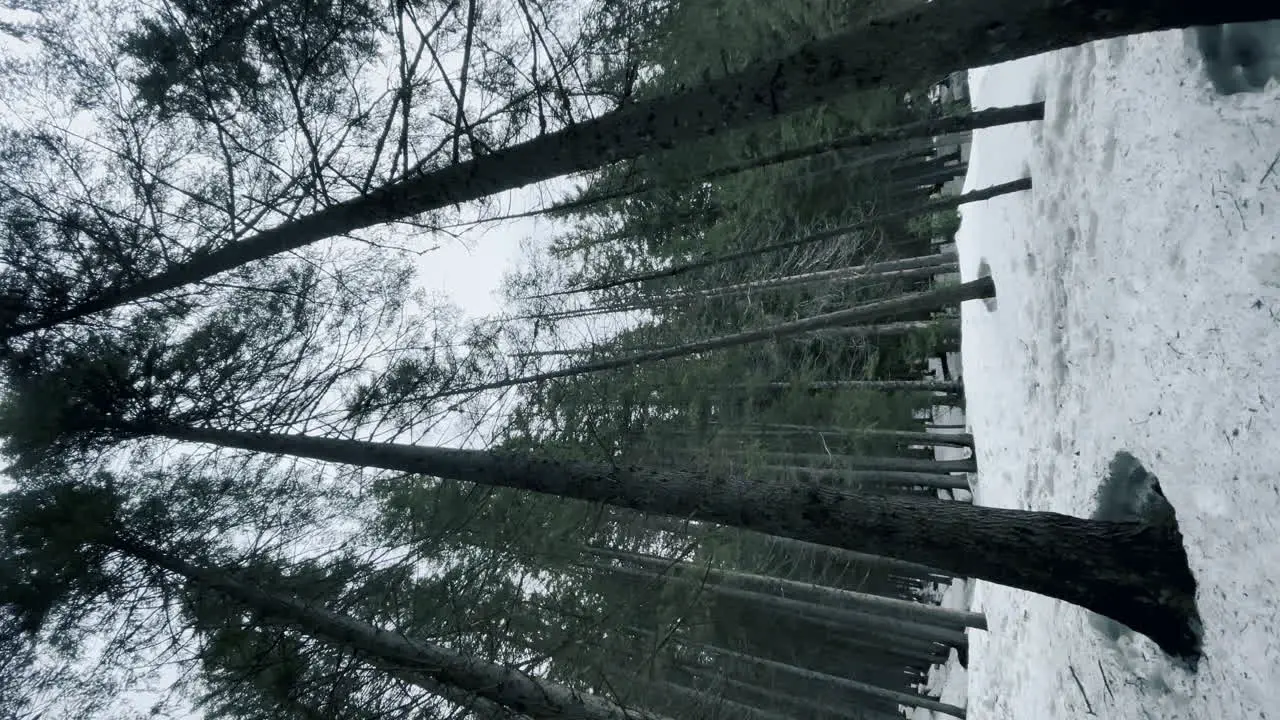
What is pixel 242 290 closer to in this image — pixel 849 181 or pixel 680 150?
pixel 680 150

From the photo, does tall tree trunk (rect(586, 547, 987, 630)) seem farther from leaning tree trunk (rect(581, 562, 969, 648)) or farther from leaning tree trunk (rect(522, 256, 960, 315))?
leaning tree trunk (rect(522, 256, 960, 315))

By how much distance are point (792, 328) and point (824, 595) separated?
3.12 m

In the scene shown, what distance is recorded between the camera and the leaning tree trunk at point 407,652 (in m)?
3.94

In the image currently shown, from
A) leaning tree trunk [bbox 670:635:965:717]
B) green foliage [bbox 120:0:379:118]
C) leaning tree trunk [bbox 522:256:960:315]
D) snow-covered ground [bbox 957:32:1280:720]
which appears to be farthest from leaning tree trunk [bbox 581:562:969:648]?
green foliage [bbox 120:0:379:118]

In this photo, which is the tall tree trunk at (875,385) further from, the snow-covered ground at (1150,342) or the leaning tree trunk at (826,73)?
the leaning tree trunk at (826,73)

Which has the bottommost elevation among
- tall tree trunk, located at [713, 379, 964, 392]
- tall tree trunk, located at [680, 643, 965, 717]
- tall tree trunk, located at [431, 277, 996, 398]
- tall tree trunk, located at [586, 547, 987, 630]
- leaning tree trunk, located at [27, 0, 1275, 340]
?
tall tree trunk, located at [680, 643, 965, 717]

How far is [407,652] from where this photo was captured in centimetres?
421

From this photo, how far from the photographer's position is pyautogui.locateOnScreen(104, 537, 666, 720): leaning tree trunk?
394 cm

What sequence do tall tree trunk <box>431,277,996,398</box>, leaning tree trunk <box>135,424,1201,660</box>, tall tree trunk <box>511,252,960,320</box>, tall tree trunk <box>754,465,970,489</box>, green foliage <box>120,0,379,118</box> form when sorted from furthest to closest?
1. tall tree trunk <box>754,465,970,489</box>
2. tall tree trunk <box>511,252,960,320</box>
3. tall tree trunk <box>431,277,996,398</box>
4. green foliage <box>120,0,379,118</box>
5. leaning tree trunk <box>135,424,1201,660</box>

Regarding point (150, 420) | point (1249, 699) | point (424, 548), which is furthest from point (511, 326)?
point (1249, 699)

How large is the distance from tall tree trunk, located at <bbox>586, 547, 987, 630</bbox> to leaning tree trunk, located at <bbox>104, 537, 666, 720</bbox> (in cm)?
228

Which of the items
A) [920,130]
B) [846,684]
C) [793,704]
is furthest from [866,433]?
[920,130]

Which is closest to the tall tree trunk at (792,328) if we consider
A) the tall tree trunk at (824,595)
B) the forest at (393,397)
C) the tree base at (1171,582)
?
the forest at (393,397)

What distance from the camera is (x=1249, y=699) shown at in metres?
2.70
